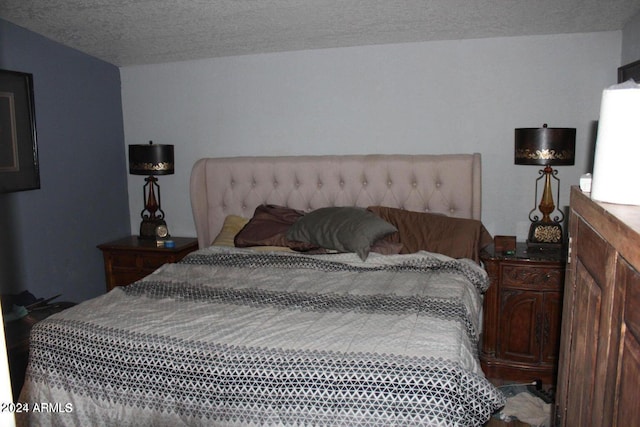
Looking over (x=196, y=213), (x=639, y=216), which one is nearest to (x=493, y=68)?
(x=196, y=213)

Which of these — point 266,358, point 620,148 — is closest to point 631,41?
point 620,148

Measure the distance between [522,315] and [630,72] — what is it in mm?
1483

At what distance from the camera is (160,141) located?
13.0ft

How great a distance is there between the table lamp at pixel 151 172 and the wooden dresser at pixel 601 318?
2.88 metres

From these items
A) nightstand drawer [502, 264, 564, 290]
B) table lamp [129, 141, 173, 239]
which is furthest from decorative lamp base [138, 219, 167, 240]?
nightstand drawer [502, 264, 564, 290]

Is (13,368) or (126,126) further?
(126,126)

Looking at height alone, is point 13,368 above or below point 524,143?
below

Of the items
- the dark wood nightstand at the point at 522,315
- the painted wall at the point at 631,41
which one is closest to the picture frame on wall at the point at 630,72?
the painted wall at the point at 631,41

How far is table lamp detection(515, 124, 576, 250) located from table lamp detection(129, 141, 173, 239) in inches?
94.7

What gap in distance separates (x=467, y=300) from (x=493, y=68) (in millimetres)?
1703

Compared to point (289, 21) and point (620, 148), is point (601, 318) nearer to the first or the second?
point (620, 148)

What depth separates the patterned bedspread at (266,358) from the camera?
1.59 m

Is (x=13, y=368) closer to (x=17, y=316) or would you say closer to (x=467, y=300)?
(x=17, y=316)

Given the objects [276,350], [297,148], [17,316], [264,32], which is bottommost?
[17,316]
